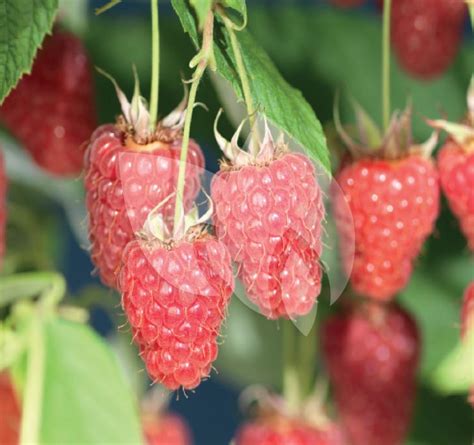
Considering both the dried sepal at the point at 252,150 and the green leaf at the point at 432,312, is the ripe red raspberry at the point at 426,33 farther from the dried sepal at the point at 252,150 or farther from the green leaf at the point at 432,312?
the dried sepal at the point at 252,150

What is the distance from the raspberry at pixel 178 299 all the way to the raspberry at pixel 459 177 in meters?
0.21

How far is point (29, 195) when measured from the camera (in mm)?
1389

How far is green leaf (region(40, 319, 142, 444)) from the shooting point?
0.89m

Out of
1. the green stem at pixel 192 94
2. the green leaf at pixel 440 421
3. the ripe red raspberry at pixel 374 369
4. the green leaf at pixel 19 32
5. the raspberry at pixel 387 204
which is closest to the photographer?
the green stem at pixel 192 94

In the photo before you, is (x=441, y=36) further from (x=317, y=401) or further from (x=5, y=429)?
(x=5, y=429)

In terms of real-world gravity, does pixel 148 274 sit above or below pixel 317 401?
above

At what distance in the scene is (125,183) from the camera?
2.33ft

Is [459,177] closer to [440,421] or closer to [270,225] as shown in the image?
[270,225]

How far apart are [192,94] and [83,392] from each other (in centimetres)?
37

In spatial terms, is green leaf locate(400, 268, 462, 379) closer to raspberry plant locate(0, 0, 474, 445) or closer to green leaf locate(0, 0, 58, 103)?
raspberry plant locate(0, 0, 474, 445)

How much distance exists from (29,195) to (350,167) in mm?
621

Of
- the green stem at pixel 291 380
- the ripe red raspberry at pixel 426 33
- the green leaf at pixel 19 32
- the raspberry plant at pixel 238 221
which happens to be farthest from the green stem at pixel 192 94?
the green stem at pixel 291 380

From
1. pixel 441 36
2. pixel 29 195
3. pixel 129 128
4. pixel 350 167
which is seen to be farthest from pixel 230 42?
pixel 29 195

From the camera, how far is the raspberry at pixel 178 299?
0.66m
